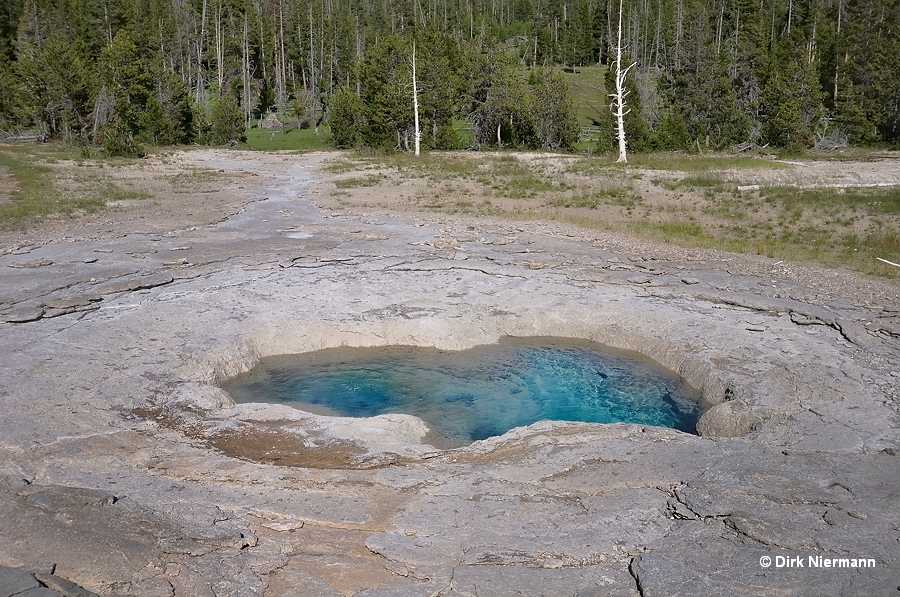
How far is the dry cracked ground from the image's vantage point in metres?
4.58

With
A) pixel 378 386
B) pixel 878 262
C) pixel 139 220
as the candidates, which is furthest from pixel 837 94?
pixel 378 386

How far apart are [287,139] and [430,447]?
49.7 metres

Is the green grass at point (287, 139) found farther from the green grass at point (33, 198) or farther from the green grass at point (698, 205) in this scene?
the green grass at point (698, 205)

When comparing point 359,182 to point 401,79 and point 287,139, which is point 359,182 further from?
point 287,139

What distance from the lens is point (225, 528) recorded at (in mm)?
5000

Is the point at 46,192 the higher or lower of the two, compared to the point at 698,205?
higher

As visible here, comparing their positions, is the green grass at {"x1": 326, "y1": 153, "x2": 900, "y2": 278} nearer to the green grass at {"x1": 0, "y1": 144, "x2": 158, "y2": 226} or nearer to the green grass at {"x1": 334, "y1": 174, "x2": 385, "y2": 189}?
the green grass at {"x1": 334, "y1": 174, "x2": 385, "y2": 189}

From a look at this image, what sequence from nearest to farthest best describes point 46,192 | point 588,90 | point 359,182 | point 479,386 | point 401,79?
point 479,386 → point 46,192 → point 359,182 → point 401,79 → point 588,90

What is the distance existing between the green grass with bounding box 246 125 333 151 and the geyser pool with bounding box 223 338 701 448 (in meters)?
38.3

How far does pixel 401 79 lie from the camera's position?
42.0 m

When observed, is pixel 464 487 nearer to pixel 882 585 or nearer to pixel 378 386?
pixel 882 585

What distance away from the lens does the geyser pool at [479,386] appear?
8.05 metres

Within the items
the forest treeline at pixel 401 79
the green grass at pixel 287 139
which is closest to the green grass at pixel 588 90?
the forest treeline at pixel 401 79

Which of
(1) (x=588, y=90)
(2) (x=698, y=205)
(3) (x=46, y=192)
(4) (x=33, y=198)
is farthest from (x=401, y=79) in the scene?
(1) (x=588, y=90)
